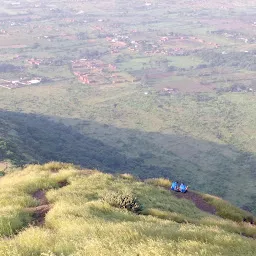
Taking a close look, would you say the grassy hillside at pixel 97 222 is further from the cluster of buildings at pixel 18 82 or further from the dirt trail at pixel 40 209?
the cluster of buildings at pixel 18 82

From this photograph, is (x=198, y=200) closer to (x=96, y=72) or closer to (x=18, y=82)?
(x=18, y=82)

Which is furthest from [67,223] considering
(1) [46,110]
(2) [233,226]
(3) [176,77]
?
(3) [176,77]

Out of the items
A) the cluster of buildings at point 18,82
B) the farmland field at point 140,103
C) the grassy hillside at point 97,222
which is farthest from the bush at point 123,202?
the cluster of buildings at point 18,82

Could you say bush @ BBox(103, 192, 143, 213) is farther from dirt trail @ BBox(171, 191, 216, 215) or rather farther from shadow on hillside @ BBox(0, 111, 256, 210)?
shadow on hillside @ BBox(0, 111, 256, 210)

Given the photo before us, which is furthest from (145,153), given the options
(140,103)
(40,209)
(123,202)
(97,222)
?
(97,222)

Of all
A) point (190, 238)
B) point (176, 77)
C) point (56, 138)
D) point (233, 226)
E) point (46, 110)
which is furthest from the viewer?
point (176, 77)

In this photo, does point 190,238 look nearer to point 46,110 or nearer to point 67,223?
point 67,223
